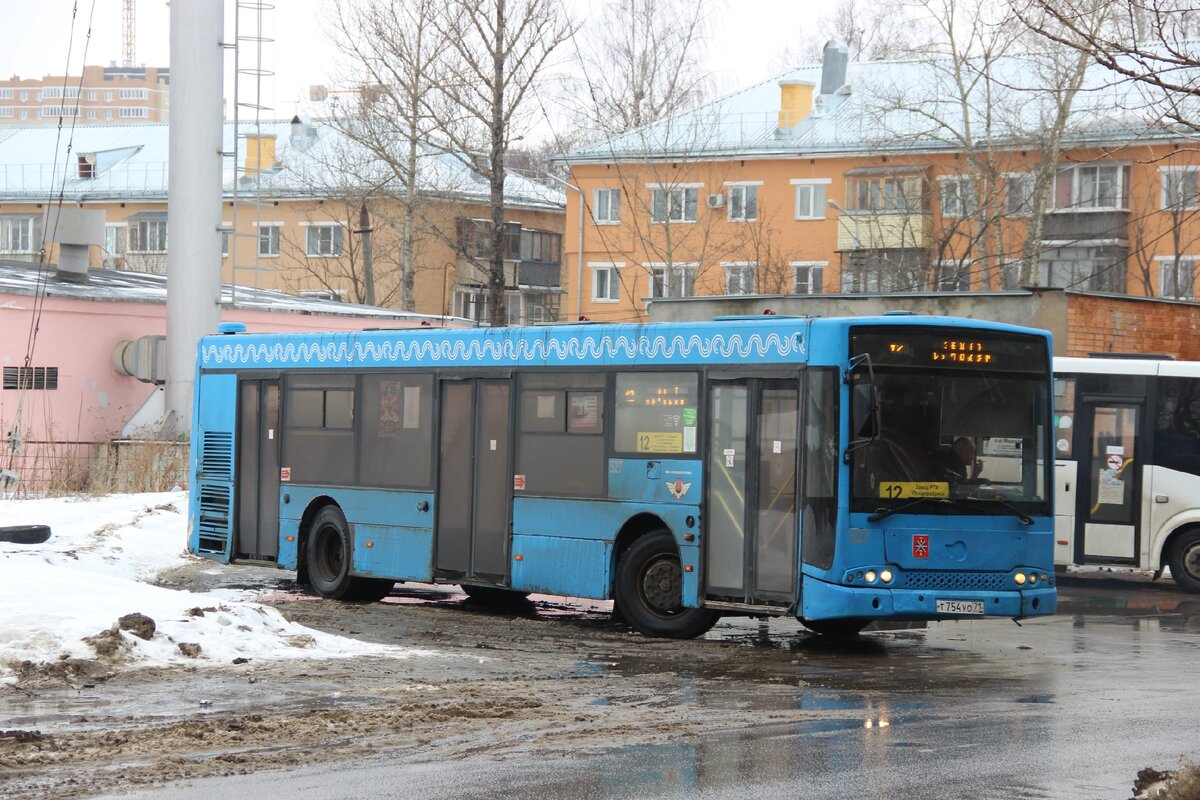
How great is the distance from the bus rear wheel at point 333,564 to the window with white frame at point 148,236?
55.2m

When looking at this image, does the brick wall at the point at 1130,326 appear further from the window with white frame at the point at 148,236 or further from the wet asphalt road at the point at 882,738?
the window with white frame at the point at 148,236

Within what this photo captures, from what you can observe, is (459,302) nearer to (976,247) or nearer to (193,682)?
(976,247)

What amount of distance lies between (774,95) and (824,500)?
5066 cm

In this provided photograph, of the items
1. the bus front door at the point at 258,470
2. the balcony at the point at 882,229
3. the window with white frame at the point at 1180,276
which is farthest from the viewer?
the window with white frame at the point at 1180,276

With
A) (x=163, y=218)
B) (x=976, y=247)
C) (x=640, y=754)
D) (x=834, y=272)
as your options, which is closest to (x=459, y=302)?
(x=163, y=218)

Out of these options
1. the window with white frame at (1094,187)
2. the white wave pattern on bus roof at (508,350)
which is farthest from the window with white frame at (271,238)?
the white wave pattern on bus roof at (508,350)

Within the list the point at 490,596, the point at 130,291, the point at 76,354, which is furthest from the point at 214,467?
the point at 130,291

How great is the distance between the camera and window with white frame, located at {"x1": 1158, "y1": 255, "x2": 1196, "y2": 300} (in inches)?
2082

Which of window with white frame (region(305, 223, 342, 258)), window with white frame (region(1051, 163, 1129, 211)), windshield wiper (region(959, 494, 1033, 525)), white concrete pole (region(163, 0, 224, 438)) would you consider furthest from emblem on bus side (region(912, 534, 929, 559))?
window with white frame (region(305, 223, 342, 258))

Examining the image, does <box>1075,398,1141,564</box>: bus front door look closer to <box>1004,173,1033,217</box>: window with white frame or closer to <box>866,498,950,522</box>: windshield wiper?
<box>866,498,950,522</box>: windshield wiper

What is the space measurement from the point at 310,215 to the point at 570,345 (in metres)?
54.8

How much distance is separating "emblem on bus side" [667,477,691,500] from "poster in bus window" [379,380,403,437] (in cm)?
378

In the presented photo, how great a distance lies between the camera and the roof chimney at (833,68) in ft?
201

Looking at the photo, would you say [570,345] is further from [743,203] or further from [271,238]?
[271,238]
